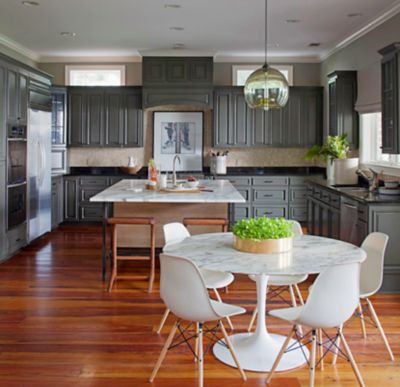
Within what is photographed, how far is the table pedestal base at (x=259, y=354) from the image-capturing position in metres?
3.47

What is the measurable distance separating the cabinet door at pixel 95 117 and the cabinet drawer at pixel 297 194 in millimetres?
3321

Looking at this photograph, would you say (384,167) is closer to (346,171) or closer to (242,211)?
(346,171)

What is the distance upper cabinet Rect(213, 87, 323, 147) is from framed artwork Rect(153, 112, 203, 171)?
0.41 m

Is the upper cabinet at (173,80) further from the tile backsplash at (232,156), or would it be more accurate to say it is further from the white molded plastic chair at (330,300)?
the white molded plastic chair at (330,300)

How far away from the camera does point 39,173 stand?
777cm

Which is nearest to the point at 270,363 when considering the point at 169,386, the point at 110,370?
the point at 169,386

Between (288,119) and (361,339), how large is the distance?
6.08m

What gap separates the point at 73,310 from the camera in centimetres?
466

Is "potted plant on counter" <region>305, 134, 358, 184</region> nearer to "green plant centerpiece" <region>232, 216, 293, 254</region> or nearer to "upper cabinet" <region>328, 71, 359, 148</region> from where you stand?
"upper cabinet" <region>328, 71, 359, 148</region>

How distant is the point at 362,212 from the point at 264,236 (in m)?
2.28

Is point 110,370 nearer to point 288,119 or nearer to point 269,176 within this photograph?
point 269,176

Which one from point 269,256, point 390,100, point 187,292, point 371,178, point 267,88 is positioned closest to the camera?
point 187,292

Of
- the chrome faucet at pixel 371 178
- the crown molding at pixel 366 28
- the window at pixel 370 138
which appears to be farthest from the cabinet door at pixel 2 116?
the window at pixel 370 138

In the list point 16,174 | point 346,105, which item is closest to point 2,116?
point 16,174
